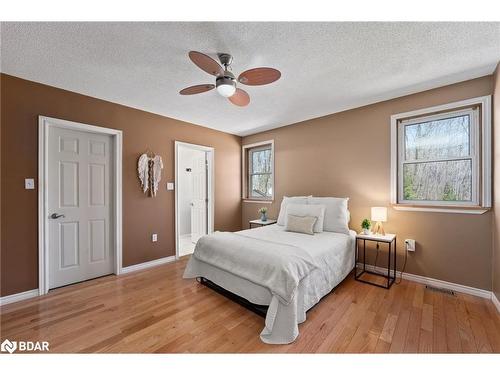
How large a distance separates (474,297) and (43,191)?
16.4 ft

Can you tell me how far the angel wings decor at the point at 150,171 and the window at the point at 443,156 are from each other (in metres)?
3.50

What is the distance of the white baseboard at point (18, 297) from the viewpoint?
7.22 feet

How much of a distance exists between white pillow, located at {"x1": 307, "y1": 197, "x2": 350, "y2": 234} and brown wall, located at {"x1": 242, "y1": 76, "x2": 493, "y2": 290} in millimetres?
370

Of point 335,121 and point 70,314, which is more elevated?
point 335,121

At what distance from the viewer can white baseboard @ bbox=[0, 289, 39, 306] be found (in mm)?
2201

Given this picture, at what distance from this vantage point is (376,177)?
301 centimetres

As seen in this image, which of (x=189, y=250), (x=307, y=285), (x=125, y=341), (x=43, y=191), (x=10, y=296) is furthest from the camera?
(x=189, y=250)

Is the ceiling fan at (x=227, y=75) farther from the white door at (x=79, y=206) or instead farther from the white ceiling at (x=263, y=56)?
the white door at (x=79, y=206)

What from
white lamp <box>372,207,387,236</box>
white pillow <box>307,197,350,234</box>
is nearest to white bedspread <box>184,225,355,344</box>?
white pillow <box>307,197,350,234</box>

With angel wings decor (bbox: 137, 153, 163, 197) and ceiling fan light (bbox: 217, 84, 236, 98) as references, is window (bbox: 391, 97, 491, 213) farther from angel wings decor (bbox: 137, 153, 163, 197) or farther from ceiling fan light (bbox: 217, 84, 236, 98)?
angel wings decor (bbox: 137, 153, 163, 197)

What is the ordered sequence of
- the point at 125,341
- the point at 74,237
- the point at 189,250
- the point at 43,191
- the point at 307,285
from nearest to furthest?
the point at 125,341 → the point at 307,285 → the point at 43,191 → the point at 74,237 → the point at 189,250

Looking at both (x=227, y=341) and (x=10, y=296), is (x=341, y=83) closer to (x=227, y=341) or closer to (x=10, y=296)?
(x=227, y=341)

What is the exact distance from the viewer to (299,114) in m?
3.53

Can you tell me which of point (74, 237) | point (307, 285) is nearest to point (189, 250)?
point (74, 237)
